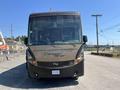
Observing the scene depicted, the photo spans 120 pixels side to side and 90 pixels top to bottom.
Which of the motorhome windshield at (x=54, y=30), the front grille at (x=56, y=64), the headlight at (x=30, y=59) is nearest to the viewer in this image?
the front grille at (x=56, y=64)

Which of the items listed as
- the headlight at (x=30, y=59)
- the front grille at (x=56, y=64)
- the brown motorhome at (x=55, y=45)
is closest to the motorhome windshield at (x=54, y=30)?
the brown motorhome at (x=55, y=45)

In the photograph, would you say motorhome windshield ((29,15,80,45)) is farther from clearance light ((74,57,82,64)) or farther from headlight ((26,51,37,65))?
clearance light ((74,57,82,64))

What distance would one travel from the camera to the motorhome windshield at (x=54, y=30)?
12602mm

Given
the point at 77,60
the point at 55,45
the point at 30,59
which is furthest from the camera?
the point at 55,45

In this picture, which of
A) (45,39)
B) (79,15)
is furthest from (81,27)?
(45,39)

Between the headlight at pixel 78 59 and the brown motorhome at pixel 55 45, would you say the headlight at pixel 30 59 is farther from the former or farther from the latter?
the headlight at pixel 78 59

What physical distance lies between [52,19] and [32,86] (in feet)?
10.3

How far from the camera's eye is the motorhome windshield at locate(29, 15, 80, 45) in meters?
12.6

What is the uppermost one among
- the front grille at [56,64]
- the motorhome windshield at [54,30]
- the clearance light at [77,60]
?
the motorhome windshield at [54,30]

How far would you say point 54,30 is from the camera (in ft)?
42.1

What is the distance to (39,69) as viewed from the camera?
11508 mm

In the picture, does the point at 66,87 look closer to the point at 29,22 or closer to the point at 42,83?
the point at 42,83

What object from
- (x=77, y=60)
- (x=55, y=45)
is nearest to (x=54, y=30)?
(x=55, y=45)

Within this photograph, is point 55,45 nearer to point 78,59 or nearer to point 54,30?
point 54,30
